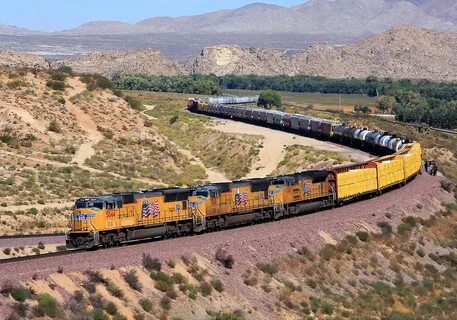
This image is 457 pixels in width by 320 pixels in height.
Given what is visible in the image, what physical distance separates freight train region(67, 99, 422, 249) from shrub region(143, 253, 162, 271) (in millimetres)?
3839

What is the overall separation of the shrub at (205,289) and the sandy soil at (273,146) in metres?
44.7

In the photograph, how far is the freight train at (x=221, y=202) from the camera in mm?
37156

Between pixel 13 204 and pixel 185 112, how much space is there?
3285 inches

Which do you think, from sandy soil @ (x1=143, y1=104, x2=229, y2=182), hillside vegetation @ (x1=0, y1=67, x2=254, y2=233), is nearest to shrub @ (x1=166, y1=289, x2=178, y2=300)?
hillside vegetation @ (x1=0, y1=67, x2=254, y2=233)

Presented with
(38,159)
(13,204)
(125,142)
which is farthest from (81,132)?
(13,204)

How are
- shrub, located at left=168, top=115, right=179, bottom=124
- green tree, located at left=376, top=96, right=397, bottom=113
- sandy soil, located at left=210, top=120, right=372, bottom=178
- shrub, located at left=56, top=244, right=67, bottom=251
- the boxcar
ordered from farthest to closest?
green tree, located at left=376, top=96, right=397, bottom=113, shrub, located at left=168, top=115, right=179, bottom=124, sandy soil, located at left=210, top=120, right=372, bottom=178, the boxcar, shrub, located at left=56, top=244, right=67, bottom=251

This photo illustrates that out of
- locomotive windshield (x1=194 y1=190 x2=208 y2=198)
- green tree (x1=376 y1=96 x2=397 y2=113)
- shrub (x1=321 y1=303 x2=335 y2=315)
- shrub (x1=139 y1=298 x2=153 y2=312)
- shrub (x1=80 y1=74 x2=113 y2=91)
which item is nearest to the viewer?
shrub (x1=139 y1=298 x2=153 y2=312)

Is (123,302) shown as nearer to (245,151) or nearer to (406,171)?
(406,171)

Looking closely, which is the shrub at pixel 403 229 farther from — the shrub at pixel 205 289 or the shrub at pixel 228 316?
the shrub at pixel 228 316

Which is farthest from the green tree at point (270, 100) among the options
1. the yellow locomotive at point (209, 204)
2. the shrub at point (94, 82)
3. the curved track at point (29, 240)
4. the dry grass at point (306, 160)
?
the curved track at point (29, 240)

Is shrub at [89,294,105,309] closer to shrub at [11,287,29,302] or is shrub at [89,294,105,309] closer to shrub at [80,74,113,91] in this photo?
shrub at [11,287,29,302]

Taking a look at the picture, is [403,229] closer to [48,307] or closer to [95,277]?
[95,277]

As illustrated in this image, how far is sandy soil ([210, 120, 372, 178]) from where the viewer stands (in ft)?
274

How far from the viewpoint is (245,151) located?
308ft
